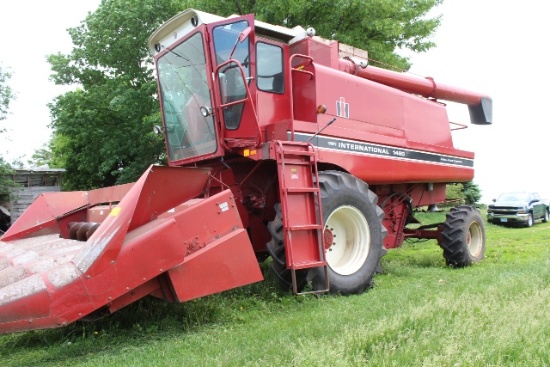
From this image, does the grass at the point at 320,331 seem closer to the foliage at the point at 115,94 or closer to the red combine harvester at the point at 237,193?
the red combine harvester at the point at 237,193

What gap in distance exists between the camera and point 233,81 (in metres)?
5.32

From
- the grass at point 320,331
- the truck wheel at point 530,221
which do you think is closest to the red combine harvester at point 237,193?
the grass at point 320,331

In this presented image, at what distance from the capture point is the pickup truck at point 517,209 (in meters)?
19.4

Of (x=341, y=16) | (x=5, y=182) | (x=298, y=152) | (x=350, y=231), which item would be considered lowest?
(x=350, y=231)

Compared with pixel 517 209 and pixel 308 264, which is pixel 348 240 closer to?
pixel 308 264

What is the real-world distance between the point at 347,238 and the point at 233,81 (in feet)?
7.69

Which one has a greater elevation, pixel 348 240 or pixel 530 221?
pixel 348 240

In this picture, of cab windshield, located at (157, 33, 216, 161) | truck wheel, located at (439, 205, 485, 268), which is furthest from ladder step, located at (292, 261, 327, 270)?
truck wheel, located at (439, 205, 485, 268)

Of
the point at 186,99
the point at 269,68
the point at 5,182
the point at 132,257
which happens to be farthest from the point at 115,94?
the point at 132,257

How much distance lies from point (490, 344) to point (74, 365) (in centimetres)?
287

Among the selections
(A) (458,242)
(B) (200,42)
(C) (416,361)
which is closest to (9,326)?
(C) (416,361)

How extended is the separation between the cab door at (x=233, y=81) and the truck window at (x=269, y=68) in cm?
19

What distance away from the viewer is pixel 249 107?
5.25m

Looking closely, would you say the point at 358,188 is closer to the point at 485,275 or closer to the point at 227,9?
the point at 485,275
